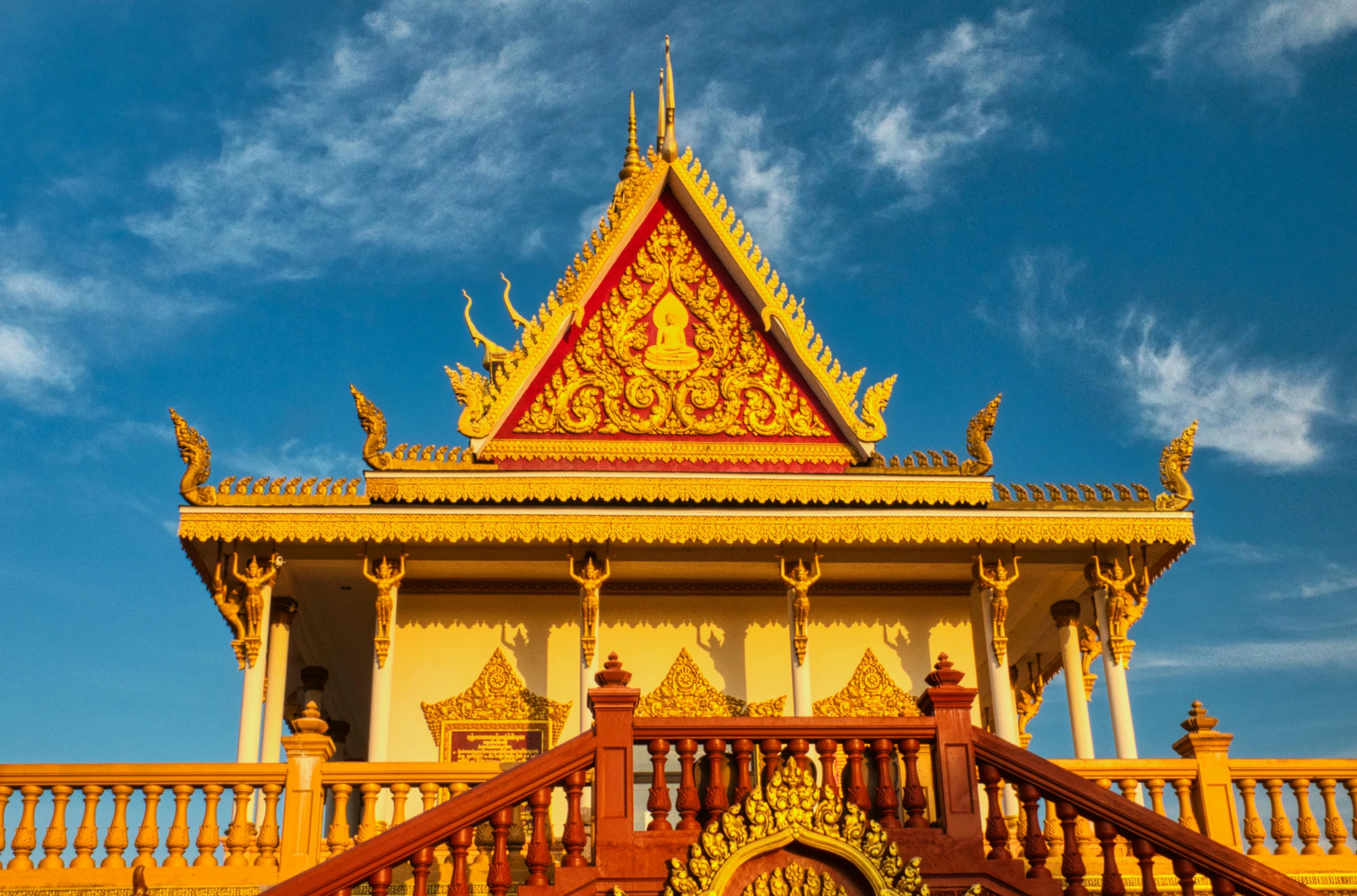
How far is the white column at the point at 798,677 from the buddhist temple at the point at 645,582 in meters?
0.03

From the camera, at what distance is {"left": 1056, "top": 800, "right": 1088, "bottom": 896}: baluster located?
695cm

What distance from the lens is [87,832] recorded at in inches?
350

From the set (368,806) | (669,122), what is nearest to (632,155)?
(669,122)

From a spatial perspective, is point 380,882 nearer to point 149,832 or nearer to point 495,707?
point 149,832

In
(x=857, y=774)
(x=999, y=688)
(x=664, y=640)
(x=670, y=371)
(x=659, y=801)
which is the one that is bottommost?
(x=659, y=801)

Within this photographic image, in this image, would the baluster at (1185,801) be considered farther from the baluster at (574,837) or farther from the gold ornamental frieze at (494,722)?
the gold ornamental frieze at (494,722)

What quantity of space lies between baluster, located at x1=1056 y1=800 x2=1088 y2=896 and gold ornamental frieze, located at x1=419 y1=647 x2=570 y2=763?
7.45 m

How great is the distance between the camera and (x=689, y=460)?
14.8m

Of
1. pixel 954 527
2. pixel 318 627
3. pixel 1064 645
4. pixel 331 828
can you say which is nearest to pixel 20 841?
pixel 331 828

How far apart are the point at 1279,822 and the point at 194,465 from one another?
10186 millimetres

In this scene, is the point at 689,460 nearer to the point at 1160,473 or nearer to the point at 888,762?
the point at 1160,473

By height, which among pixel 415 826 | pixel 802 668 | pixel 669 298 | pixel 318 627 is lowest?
pixel 415 826

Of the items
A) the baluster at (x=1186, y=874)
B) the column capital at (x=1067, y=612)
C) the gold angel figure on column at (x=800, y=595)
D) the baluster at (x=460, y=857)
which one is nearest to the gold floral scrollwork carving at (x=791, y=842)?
the baluster at (x=460, y=857)

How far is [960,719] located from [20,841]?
6183 mm
